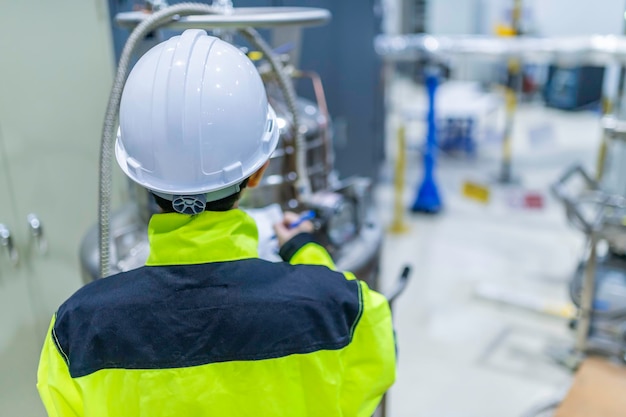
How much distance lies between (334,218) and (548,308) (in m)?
1.69

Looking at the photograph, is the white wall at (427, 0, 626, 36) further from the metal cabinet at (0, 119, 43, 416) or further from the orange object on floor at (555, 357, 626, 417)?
the metal cabinet at (0, 119, 43, 416)

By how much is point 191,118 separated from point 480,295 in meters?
2.37

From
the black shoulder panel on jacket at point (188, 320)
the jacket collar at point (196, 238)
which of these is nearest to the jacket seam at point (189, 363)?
the black shoulder panel on jacket at point (188, 320)

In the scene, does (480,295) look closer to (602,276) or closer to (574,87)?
(602,276)

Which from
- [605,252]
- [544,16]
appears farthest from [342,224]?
[544,16]

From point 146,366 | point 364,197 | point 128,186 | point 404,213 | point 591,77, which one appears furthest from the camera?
point 591,77

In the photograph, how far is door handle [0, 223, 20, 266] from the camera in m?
1.46

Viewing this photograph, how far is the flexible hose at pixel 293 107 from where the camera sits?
52.5 inches

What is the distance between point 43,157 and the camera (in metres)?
1.57

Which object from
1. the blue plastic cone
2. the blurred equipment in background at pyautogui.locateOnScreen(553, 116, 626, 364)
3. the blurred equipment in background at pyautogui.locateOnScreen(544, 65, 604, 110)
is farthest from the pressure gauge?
the blurred equipment in background at pyautogui.locateOnScreen(544, 65, 604, 110)

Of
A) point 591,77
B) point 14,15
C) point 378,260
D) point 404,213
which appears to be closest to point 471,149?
point 404,213

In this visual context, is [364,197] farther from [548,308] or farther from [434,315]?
[548,308]

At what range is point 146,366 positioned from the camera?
864 mm

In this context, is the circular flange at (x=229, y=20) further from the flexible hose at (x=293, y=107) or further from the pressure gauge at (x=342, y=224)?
the pressure gauge at (x=342, y=224)
